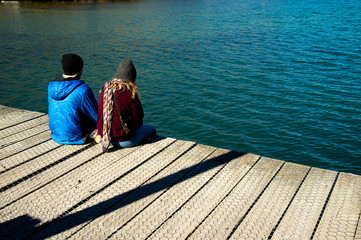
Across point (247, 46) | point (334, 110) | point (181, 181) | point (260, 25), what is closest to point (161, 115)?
point (334, 110)

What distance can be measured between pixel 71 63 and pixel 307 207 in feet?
12.5

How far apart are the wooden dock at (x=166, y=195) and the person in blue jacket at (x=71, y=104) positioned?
258 mm

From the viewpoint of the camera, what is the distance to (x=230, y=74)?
14.1m

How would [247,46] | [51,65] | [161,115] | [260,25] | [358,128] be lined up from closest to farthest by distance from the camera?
[358,128]
[161,115]
[51,65]
[247,46]
[260,25]

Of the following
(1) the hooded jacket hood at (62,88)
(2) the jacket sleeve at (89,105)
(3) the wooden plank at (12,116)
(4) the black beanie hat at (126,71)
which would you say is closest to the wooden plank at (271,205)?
(4) the black beanie hat at (126,71)

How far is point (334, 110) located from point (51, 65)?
11.8m

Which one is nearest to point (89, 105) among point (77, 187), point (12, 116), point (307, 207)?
point (77, 187)

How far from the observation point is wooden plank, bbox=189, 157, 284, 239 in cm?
383

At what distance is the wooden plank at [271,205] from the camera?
382 centimetres

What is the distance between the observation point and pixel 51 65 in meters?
16.1

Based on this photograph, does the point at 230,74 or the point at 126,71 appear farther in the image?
the point at 230,74

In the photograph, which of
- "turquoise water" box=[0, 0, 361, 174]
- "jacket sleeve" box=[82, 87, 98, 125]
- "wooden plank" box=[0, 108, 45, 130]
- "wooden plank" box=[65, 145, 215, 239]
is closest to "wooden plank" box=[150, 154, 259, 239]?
"wooden plank" box=[65, 145, 215, 239]

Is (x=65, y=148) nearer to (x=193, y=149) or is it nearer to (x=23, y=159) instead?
(x=23, y=159)

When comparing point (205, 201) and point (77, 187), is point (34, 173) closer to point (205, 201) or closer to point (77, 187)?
point (77, 187)
